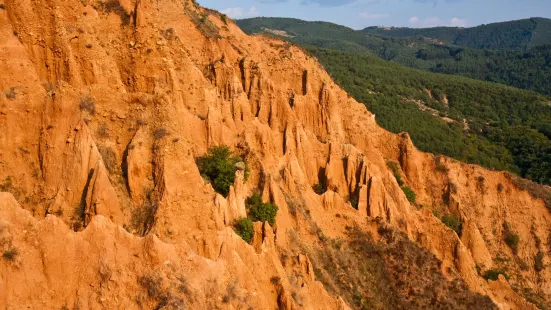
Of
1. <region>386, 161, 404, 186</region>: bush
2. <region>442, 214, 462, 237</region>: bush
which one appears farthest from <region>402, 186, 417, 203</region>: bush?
<region>442, 214, 462, 237</region>: bush

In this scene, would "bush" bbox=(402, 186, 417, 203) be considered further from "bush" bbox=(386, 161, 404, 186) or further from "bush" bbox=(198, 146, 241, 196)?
"bush" bbox=(198, 146, 241, 196)

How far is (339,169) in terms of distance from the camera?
28.5 m

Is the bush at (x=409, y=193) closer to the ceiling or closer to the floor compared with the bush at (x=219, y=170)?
closer to the floor

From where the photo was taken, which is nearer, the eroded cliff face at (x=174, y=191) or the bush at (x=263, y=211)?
the eroded cliff face at (x=174, y=191)

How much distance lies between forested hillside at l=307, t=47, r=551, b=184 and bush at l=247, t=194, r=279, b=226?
5383 centimetres

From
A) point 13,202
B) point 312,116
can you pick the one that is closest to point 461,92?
point 312,116

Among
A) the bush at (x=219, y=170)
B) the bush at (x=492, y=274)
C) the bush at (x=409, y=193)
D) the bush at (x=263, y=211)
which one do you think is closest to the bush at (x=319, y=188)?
the bush at (x=263, y=211)

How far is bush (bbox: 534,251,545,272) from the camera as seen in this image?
107 ft

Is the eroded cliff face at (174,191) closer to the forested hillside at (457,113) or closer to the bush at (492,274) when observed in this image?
the bush at (492,274)

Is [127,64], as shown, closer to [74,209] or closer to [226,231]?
[74,209]

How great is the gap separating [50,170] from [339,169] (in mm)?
17254

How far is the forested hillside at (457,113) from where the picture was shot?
71625 millimetres

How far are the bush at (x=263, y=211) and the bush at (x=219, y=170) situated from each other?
1432 millimetres

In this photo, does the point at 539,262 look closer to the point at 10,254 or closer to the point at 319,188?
the point at 319,188
